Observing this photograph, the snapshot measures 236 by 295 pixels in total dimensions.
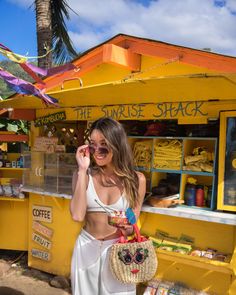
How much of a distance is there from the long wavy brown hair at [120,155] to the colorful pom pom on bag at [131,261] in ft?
0.87

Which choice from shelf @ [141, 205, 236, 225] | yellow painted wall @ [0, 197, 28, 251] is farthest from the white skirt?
yellow painted wall @ [0, 197, 28, 251]

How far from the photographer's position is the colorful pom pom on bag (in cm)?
246

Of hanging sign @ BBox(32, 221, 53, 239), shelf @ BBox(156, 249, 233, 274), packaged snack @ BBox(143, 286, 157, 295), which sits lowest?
packaged snack @ BBox(143, 286, 157, 295)

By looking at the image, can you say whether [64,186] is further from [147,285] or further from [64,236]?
[147,285]

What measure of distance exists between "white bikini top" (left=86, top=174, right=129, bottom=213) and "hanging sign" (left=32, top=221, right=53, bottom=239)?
3.29 metres

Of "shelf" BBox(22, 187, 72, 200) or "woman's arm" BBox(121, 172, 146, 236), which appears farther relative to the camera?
"shelf" BBox(22, 187, 72, 200)

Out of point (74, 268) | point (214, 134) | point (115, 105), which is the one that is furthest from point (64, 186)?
Result: point (74, 268)

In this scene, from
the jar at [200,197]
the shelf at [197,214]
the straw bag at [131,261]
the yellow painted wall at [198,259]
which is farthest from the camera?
the jar at [200,197]

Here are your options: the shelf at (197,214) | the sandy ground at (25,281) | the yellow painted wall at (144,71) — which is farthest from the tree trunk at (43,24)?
the shelf at (197,214)

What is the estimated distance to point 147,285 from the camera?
4.67 m

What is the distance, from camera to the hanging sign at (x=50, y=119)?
549 cm

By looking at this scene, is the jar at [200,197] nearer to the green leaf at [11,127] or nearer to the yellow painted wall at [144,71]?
the yellow painted wall at [144,71]

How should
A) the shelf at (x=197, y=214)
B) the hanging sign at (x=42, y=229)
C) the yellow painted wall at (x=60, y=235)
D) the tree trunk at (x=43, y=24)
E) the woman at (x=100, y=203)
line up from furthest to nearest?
the tree trunk at (x=43, y=24) < the hanging sign at (x=42, y=229) < the yellow painted wall at (x=60, y=235) < the shelf at (x=197, y=214) < the woman at (x=100, y=203)

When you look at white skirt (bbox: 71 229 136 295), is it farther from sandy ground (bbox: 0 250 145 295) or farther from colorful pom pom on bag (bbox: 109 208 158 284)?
sandy ground (bbox: 0 250 145 295)
